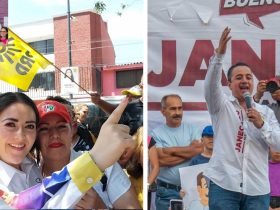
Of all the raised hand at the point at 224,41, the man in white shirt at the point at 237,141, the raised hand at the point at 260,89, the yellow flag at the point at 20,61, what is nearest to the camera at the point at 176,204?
the man in white shirt at the point at 237,141

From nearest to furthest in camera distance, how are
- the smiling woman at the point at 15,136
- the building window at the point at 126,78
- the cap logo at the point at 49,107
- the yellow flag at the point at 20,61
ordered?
the smiling woman at the point at 15,136
the cap logo at the point at 49,107
the yellow flag at the point at 20,61
the building window at the point at 126,78

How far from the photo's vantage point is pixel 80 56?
13.7m

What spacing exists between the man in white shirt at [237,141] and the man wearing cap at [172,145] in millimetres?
118

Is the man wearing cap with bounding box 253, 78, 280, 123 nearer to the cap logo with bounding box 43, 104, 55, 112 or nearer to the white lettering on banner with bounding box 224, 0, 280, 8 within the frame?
the white lettering on banner with bounding box 224, 0, 280, 8

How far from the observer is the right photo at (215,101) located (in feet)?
6.18

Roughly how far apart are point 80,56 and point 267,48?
40.1 ft

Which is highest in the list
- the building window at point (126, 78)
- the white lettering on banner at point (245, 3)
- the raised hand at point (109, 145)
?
the building window at point (126, 78)

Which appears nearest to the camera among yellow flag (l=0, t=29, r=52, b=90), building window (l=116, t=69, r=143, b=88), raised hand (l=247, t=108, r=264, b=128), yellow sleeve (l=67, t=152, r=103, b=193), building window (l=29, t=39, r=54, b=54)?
yellow sleeve (l=67, t=152, r=103, b=193)

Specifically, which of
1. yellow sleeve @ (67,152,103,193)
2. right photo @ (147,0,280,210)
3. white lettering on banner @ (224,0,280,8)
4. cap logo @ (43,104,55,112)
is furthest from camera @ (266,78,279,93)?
yellow sleeve @ (67,152,103,193)

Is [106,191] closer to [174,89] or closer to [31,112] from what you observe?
[31,112]

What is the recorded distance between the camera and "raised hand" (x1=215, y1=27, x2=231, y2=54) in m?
1.88

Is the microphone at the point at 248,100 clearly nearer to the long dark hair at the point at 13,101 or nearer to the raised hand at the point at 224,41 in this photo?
the raised hand at the point at 224,41

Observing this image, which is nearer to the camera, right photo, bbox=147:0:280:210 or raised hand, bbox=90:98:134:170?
raised hand, bbox=90:98:134:170

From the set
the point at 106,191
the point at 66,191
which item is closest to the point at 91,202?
the point at 106,191
